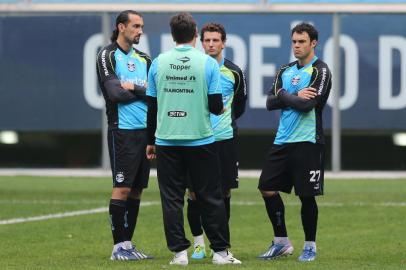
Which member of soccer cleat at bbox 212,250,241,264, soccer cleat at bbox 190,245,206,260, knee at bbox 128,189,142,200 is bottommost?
soccer cleat at bbox 190,245,206,260

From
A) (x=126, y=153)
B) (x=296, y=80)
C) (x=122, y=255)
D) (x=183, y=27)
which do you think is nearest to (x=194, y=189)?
→ (x=126, y=153)

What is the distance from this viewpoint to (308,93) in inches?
431

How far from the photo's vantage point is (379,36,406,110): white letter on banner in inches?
944

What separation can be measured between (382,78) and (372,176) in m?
1.91

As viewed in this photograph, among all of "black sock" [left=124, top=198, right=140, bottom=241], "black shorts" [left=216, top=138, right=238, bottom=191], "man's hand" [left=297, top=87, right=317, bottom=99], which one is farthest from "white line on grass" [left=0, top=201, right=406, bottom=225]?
"man's hand" [left=297, top=87, right=317, bottom=99]

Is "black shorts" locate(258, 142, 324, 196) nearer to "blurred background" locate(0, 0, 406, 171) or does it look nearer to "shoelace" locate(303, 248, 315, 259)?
"shoelace" locate(303, 248, 315, 259)

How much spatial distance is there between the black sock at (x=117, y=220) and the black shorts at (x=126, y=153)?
7.1 inches

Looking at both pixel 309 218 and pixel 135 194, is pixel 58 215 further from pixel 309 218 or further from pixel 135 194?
pixel 309 218

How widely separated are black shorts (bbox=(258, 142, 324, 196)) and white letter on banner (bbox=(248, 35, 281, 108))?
13.1 meters

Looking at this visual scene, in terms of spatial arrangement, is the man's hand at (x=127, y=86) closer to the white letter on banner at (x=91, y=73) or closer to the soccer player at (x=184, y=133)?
the soccer player at (x=184, y=133)

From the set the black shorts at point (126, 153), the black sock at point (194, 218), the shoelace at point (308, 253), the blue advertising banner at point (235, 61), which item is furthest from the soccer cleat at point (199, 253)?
the blue advertising banner at point (235, 61)

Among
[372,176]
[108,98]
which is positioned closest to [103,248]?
[108,98]

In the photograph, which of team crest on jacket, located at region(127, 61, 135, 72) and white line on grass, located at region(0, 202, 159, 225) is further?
white line on grass, located at region(0, 202, 159, 225)

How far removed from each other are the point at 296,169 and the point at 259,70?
13361 millimetres
